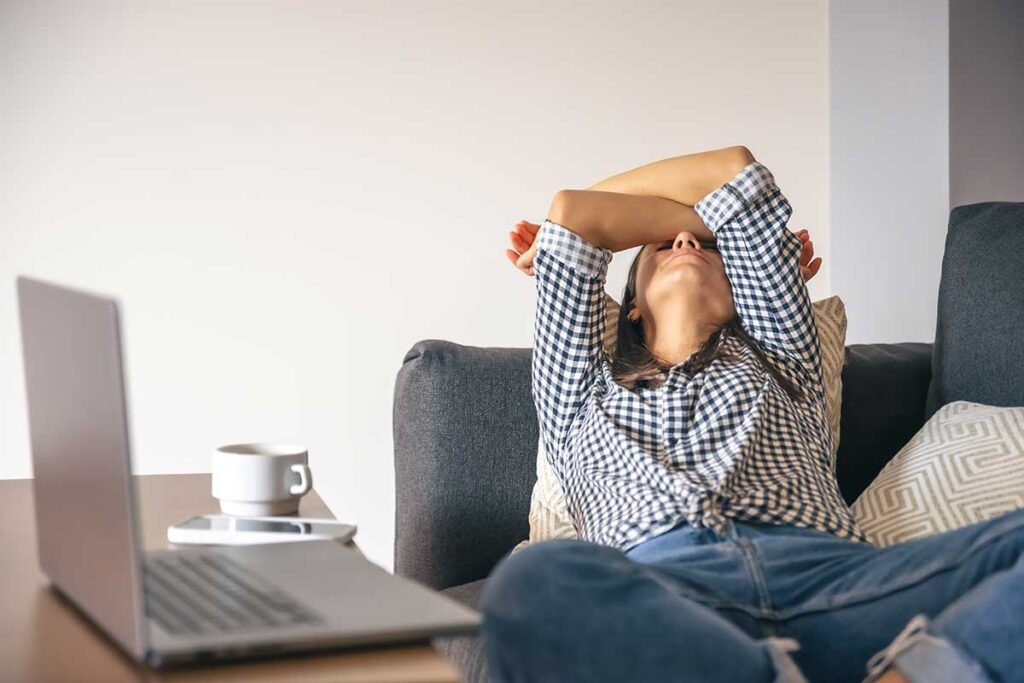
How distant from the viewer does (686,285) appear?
1.78 metres

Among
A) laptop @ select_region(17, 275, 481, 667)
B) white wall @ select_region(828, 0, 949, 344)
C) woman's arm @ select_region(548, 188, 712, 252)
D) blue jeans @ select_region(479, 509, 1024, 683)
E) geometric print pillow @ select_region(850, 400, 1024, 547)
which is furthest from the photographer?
white wall @ select_region(828, 0, 949, 344)

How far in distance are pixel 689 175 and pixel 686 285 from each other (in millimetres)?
215

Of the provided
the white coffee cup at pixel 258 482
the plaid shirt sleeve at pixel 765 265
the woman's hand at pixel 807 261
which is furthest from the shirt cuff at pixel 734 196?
the white coffee cup at pixel 258 482

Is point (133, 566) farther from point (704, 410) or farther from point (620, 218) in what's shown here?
point (620, 218)

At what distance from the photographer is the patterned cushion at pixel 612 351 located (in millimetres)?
1679

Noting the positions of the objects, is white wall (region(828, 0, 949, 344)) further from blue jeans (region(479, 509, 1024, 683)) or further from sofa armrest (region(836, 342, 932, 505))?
blue jeans (region(479, 509, 1024, 683))

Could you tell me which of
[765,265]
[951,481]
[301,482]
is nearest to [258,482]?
[301,482]

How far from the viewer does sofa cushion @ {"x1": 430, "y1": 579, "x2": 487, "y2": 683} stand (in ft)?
4.73

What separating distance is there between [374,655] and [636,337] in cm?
124

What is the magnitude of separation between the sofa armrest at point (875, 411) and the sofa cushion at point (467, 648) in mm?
695

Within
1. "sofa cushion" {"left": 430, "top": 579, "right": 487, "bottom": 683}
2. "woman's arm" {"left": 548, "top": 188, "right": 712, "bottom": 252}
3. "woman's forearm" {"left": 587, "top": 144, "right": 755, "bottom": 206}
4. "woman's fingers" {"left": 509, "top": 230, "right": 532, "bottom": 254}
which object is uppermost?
"woman's forearm" {"left": 587, "top": 144, "right": 755, "bottom": 206}

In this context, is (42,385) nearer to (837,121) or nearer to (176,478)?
(176,478)

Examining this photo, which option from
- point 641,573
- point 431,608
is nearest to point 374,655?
point 431,608

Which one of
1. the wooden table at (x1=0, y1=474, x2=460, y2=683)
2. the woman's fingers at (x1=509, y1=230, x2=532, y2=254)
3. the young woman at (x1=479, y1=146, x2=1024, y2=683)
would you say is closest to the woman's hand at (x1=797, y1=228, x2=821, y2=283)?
the young woman at (x1=479, y1=146, x2=1024, y2=683)
